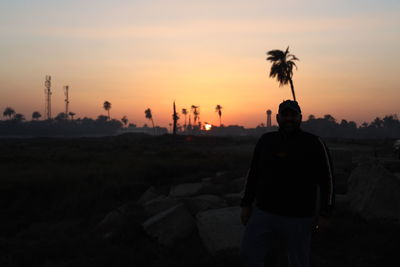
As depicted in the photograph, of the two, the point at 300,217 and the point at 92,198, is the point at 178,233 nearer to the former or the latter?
the point at 300,217

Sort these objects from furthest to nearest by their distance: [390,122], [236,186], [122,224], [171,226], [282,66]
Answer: [390,122], [282,66], [236,186], [122,224], [171,226]

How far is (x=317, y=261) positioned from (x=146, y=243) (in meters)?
3.15

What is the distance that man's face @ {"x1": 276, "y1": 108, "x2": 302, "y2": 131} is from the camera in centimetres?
342

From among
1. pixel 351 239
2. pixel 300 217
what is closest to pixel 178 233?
pixel 351 239

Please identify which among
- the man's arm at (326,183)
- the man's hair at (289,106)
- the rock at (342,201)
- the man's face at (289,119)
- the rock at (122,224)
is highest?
the man's hair at (289,106)

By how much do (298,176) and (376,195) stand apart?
4.75m

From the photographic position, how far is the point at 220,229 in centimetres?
629

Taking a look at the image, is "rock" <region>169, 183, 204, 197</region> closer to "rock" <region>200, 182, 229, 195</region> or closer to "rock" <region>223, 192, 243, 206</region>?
"rock" <region>200, 182, 229, 195</region>

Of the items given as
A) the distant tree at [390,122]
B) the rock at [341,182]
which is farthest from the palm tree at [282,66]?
the distant tree at [390,122]

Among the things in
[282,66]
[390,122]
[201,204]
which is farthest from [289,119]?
[390,122]

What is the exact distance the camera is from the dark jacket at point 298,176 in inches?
130

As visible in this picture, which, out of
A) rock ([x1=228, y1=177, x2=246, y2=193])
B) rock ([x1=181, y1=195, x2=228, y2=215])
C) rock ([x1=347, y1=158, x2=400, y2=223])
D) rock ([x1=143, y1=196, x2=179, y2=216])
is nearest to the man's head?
rock ([x1=347, y1=158, x2=400, y2=223])

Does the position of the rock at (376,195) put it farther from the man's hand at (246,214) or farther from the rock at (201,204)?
the man's hand at (246,214)

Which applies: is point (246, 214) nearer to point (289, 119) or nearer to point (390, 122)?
point (289, 119)
